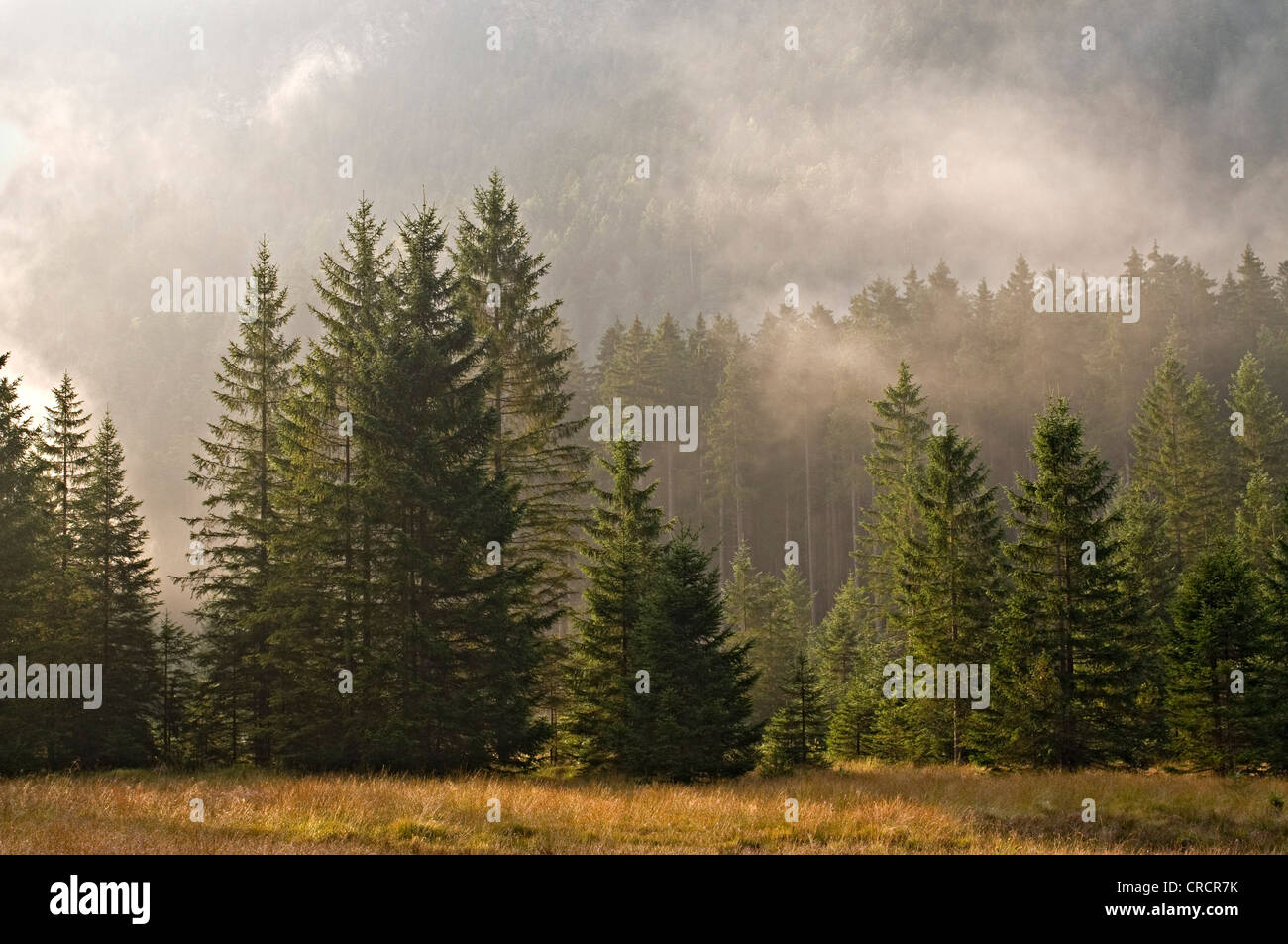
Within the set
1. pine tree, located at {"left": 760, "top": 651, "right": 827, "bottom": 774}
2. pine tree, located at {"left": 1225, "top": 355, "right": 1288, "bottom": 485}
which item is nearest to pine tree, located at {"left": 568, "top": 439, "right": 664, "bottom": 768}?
pine tree, located at {"left": 760, "top": 651, "right": 827, "bottom": 774}

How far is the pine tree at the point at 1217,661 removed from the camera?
81.1 feet

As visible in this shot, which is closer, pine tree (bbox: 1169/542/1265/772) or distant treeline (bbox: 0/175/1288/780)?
distant treeline (bbox: 0/175/1288/780)

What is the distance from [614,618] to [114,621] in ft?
69.6

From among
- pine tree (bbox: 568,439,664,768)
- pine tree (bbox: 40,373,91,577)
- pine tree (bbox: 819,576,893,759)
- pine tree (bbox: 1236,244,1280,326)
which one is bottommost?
pine tree (bbox: 819,576,893,759)

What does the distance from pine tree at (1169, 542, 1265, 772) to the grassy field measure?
3628 millimetres

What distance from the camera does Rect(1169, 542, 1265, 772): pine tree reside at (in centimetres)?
2472

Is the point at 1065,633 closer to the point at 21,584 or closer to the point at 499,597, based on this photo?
the point at 499,597

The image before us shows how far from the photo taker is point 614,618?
2420cm

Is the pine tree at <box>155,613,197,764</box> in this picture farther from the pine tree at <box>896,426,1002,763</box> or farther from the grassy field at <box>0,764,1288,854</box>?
the pine tree at <box>896,426,1002,763</box>

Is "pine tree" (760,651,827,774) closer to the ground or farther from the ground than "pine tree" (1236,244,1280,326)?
closer to the ground
